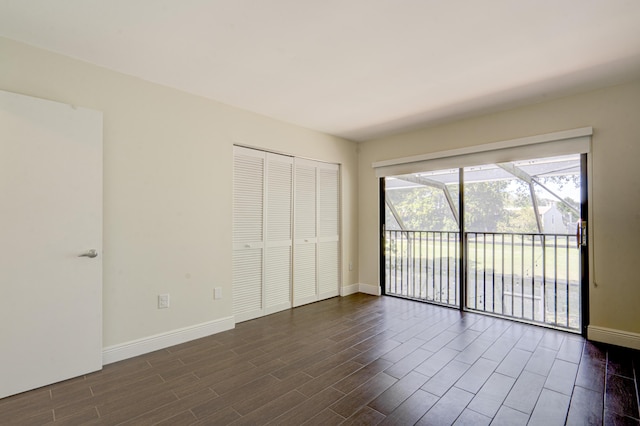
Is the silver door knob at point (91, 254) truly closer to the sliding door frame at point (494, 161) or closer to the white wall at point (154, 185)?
the white wall at point (154, 185)

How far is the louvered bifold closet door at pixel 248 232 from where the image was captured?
3.33 metres

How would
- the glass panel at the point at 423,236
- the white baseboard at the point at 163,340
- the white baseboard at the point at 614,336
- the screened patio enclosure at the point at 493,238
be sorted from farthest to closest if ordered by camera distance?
the glass panel at the point at 423,236 → the screened patio enclosure at the point at 493,238 → the white baseboard at the point at 614,336 → the white baseboard at the point at 163,340

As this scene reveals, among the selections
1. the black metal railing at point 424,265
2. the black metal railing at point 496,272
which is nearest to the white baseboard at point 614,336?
the black metal railing at point 496,272

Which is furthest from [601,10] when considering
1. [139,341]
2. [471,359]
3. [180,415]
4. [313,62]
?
[139,341]

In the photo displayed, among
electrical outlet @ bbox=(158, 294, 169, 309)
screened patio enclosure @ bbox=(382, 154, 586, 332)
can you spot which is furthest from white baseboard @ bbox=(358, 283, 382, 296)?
electrical outlet @ bbox=(158, 294, 169, 309)

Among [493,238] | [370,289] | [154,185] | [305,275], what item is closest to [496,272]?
[493,238]

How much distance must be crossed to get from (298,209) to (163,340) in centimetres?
209

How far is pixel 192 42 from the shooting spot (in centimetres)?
208

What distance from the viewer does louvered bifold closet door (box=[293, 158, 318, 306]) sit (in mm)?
3955

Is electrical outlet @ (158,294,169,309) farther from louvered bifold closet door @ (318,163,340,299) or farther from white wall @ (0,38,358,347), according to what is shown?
louvered bifold closet door @ (318,163,340,299)

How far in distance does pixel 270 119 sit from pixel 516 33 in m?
2.49

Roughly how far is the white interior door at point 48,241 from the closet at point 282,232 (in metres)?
1.31

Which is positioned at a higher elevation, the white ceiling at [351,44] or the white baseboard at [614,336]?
the white ceiling at [351,44]

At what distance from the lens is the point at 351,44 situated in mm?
2088
